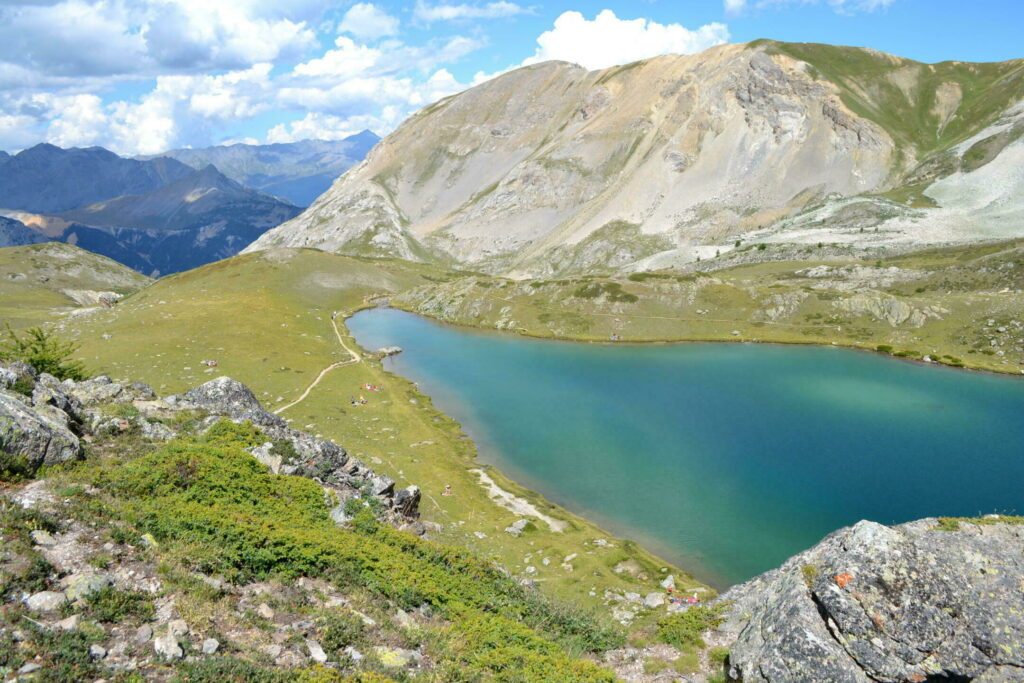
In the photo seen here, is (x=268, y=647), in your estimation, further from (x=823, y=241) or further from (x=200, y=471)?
(x=823, y=241)

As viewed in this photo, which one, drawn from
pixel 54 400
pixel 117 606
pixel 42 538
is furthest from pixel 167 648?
pixel 54 400

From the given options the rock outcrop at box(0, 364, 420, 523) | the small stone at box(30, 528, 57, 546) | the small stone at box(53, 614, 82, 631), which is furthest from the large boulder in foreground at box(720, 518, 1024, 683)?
the small stone at box(30, 528, 57, 546)

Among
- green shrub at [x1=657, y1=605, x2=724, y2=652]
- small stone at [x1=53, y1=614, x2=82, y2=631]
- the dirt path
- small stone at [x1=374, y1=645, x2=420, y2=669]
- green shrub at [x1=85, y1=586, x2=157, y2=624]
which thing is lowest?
the dirt path

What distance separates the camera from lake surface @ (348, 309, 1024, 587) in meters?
45.4

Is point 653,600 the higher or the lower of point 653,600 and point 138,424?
the lower

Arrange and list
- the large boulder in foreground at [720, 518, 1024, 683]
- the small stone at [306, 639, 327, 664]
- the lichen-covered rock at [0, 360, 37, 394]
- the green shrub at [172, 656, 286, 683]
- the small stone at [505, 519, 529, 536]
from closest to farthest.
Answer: the green shrub at [172, 656, 286, 683], the small stone at [306, 639, 327, 664], the large boulder in foreground at [720, 518, 1024, 683], the lichen-covered rock at [0, 360, 37, 394], the small stone at [505, 519, 529, 536]

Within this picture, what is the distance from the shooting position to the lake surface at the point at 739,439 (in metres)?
45.4

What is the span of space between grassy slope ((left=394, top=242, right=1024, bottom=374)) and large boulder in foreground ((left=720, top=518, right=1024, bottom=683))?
85.1 m

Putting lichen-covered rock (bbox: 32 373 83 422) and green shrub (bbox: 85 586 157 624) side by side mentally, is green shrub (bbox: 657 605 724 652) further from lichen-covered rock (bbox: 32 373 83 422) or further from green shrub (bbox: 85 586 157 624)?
lichen-covered rock (bbox: 32 373 83 422)

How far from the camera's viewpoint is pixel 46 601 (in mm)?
15102

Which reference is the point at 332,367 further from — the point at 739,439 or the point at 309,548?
the point at 309,548

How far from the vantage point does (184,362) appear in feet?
265

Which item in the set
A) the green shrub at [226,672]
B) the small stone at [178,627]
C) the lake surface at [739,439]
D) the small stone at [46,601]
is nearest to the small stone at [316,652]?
the green shrub at [226,672]

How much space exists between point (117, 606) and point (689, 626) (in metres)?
22.1
